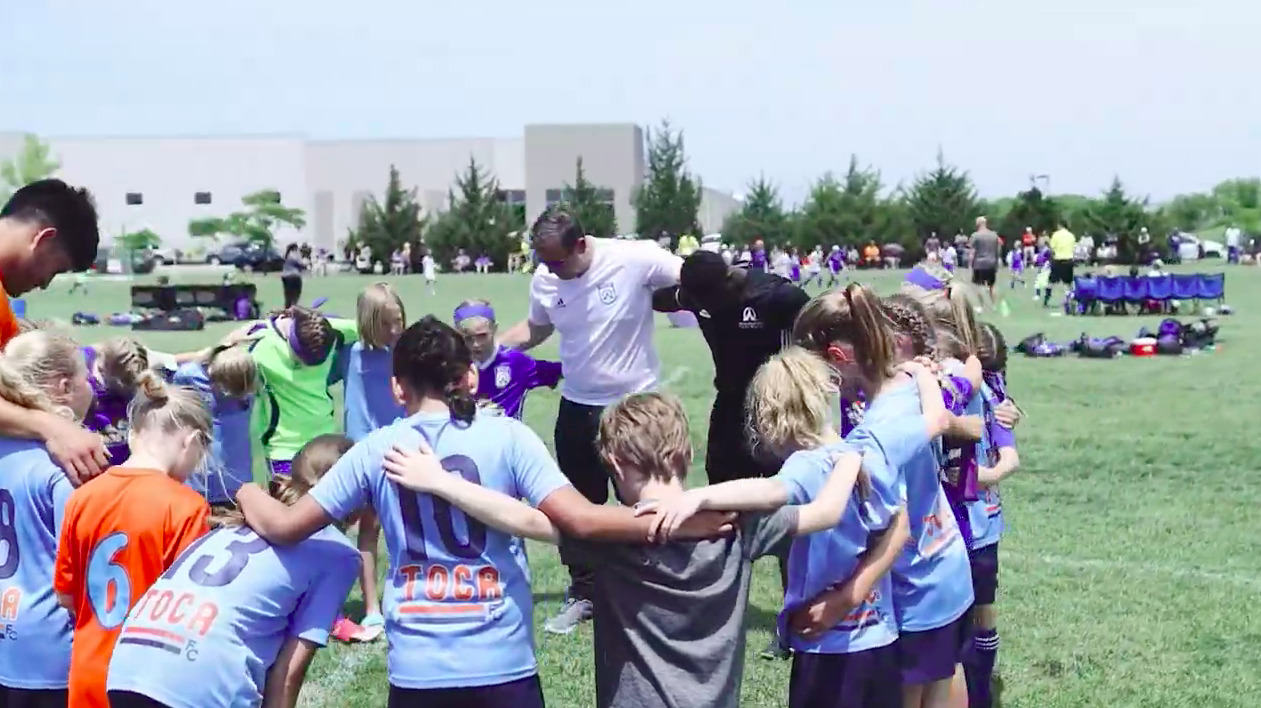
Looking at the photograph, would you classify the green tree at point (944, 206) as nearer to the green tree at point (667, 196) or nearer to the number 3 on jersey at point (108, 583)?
the green tree at point (667, 196)

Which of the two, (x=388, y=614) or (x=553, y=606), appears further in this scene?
(x=553, y=606)

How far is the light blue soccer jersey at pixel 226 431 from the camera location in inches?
227

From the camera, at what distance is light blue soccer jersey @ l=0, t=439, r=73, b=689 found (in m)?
3.44

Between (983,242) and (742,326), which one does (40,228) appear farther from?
(983,242)

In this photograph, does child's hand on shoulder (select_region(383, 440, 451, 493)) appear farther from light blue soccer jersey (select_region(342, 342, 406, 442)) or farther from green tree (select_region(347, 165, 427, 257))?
green tree (select_region(347, 165, 427, 257))

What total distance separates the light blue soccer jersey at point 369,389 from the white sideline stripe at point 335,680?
41.8 inches

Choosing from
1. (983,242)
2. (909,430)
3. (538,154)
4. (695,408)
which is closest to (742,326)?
(909,430)

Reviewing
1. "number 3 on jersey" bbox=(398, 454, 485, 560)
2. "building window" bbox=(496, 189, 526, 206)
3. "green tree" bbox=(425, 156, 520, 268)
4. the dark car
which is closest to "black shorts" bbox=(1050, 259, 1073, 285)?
"number 3 on jersey" bbox=(398, 454, 485, 560)

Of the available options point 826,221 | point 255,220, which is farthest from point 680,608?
point 255,220

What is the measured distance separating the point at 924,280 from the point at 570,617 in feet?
7.82

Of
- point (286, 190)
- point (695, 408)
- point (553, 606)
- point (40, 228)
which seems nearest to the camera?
point (40, 228)

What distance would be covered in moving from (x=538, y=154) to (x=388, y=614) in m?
75.9

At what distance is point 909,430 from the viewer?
3.57 meters

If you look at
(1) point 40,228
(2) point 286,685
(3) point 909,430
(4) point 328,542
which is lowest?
(2) point 286,685
